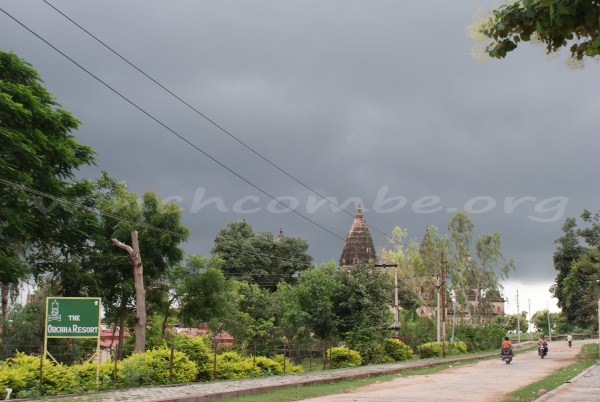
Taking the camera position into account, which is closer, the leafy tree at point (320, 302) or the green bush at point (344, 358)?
the green bush at point (344, 358)

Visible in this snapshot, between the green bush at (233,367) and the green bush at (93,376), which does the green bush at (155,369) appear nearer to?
the green bush at (93,376)

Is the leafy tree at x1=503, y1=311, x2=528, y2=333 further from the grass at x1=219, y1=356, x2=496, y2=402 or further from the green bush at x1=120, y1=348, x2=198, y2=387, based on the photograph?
the green bush at x1=120, y1=348, x2=198, y2=387

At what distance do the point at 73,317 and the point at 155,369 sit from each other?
372 cm

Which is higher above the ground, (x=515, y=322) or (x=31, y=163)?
(x=31, y=163)

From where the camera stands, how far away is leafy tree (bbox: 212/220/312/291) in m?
64.2

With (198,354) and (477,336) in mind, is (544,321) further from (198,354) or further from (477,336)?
(198,354)

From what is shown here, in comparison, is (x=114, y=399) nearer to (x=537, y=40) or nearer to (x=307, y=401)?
(x=307, y=401)

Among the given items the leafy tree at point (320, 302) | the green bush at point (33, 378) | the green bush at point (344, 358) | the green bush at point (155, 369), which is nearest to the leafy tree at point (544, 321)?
the leafy tree at point (320, 302)

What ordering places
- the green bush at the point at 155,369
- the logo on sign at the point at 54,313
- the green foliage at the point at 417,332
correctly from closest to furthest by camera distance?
the logo on sign at the point at 54,313 → the green bush at the point at 155,369 → the green foliage at the point at 417,332

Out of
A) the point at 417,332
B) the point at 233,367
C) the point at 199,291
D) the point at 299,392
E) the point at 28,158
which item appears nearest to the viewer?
the point at 299,392

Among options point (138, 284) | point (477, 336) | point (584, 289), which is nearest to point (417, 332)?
point (477, 336)

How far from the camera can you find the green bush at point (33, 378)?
15.6m

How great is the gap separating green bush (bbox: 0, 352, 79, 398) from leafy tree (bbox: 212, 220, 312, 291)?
4509 cm

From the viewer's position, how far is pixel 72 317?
1745 cm
